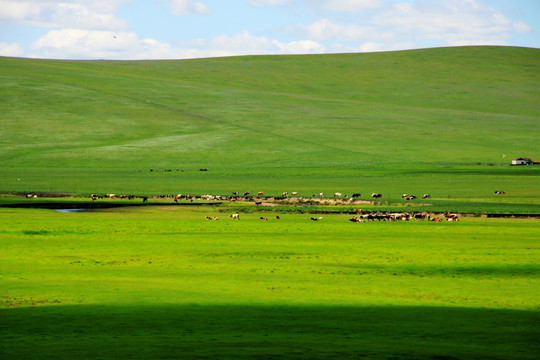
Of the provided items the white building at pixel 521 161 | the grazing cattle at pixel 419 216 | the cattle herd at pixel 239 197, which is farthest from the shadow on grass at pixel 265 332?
the white building at pixel 521 161

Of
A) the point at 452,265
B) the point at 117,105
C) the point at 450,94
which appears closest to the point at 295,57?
the point at 450,94

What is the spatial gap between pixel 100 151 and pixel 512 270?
57264 millimetres

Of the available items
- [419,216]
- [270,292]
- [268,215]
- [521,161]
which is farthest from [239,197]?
[521,161]

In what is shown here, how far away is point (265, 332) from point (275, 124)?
72.4 m

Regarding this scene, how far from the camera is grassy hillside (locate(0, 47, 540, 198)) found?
5875 centimetres

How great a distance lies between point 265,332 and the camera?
12.0 m

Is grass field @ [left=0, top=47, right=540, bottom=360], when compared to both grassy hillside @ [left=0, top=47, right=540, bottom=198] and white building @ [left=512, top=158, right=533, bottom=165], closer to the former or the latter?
grassy hillside @ [left=0, top=47, right=540, bottom=198]

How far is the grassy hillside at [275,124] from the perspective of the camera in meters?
58.8

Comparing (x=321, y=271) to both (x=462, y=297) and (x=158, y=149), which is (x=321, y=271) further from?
(x=158, y=149)

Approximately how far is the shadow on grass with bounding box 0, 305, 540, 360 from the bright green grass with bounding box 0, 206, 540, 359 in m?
0.03

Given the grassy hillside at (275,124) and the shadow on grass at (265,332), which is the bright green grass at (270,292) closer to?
the shadow on grass at (265,332)

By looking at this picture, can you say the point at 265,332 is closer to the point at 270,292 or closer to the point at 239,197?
the point at 270,292

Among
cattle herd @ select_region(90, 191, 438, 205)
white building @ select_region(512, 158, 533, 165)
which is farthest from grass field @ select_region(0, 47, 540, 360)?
white building @ select_region(512, 158, 533, 165)

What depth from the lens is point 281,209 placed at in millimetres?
39312
